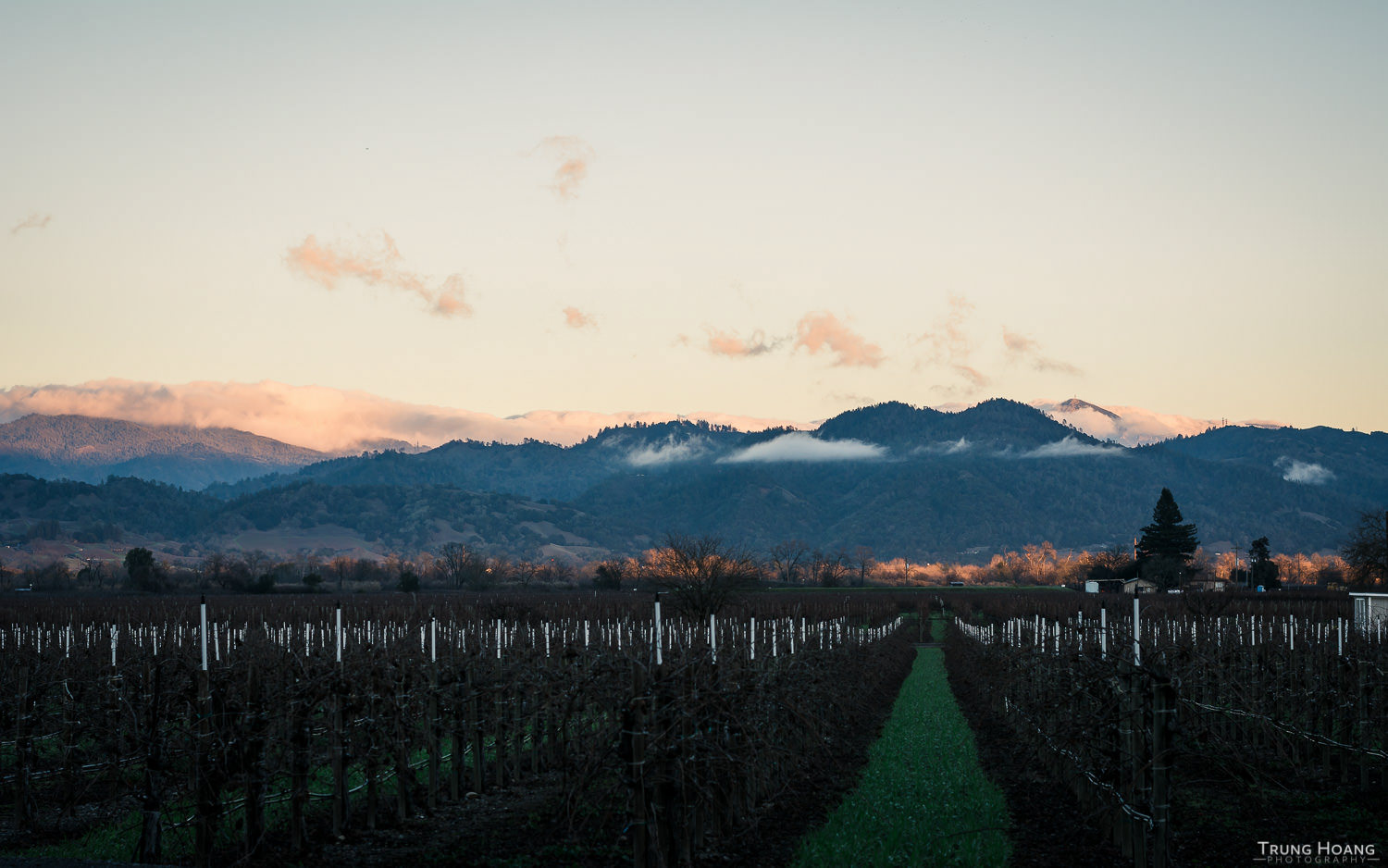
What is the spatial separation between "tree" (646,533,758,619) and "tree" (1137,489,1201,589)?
2580 inches

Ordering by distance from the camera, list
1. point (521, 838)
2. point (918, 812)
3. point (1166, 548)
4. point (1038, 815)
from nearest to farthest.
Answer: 1. point (521, 838)
2. point (918, 812)
3. point (1038, 815)
4. point (1166, 548)

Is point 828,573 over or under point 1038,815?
under

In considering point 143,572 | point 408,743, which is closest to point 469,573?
point 143,572

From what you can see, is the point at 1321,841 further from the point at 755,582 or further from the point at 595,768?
the point at 755,582

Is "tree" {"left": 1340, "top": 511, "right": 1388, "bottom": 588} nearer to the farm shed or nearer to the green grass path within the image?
the farm shed

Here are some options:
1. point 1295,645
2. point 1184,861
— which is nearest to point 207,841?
point 1184,861

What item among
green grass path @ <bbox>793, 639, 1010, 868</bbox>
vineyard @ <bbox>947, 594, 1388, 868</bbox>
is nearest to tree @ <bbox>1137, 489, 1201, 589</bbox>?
vineyard @ <bbox>947, 594, 1388, 868</bbox>

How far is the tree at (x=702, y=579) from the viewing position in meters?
32.5

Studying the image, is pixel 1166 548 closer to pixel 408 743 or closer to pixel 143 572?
pixel 143 572

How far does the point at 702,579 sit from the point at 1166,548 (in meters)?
77.4

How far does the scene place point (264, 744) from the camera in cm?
1062

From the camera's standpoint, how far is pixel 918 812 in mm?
12477

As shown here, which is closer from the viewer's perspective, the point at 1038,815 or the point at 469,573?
the point at 1038,815

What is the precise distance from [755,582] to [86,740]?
2447cm
